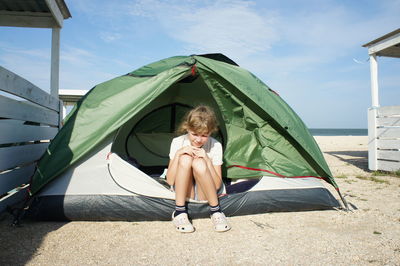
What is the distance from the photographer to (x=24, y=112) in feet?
8.19

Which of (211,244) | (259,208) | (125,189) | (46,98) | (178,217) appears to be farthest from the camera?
(46,98)

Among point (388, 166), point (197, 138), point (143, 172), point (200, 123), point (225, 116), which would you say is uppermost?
point (225, 116)

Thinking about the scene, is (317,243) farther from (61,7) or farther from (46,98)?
(61,7)

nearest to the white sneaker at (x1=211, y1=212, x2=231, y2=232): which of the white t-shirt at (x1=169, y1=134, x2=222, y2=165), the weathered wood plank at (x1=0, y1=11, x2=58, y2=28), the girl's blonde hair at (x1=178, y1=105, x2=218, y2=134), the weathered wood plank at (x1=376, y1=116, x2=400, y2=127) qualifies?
the white t-shirt at (x1=169, y1=134, x2=222, y2=165)

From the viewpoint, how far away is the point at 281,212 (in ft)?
7.82

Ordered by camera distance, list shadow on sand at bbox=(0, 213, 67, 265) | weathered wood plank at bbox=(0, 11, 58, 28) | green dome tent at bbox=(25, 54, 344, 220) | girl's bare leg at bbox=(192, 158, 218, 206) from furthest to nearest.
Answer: weathered wood plank at bbox=(0, 11, 58, 28) → green dome tent at bbox=(25, 54, 344, 220) → girl's bare leg at bbox=(192, 158, 218, 206) → shadow on sand at bbox=(0, 213, 67, 265)

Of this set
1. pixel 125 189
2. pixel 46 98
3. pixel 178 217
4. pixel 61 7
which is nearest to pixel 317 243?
pixel 178 217

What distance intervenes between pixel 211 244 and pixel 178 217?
33cm

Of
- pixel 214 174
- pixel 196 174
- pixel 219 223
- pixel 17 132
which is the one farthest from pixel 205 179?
pixel 17 132

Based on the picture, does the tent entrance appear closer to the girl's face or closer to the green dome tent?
the green dome tent

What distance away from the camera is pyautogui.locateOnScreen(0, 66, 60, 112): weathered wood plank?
6.66ft

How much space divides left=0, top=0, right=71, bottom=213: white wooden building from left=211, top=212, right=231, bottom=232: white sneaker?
155 cm

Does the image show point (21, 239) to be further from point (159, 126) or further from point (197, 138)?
point (159, 126)

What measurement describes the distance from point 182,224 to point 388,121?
151 inches
